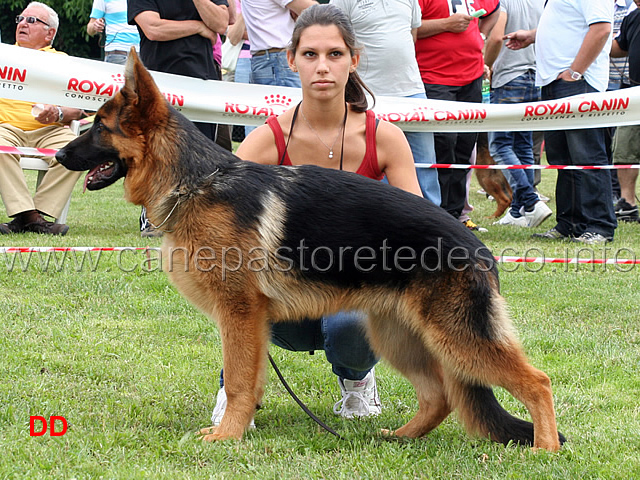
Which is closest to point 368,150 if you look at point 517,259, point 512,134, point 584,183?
point 517,259

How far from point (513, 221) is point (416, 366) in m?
5.82

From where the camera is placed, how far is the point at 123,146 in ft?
9.33

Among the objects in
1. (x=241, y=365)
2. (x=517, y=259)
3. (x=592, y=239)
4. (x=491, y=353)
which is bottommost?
(x=592, y=239)

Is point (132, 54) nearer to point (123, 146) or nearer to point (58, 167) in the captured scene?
point (123, 146)

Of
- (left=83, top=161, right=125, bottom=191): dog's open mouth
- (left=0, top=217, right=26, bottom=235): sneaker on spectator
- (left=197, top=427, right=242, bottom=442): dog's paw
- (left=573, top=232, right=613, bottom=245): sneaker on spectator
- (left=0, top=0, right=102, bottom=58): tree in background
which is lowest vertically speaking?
(left=0, top=0, right=102, bottom=58): tree in background

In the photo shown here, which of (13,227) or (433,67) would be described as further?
(433,67)

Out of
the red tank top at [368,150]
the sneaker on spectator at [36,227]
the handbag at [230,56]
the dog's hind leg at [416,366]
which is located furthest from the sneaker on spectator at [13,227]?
the dog's hind leg at [416,366]

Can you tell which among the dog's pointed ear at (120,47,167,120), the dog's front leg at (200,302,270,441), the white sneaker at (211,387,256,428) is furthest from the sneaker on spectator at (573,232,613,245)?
the dog's pointed ear at (120,47,167,120)

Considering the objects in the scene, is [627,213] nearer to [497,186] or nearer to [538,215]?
[538,215]

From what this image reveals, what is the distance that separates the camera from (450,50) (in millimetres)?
6941

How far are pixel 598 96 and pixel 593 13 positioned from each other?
831mm

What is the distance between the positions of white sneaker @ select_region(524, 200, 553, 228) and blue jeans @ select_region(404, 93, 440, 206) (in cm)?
211

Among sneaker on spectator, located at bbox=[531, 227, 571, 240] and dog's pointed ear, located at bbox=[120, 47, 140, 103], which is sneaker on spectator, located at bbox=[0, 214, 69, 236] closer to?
dog's pointed ear, located at bbox=[120, 47, 140, 103]

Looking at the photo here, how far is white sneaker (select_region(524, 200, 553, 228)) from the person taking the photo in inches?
323
